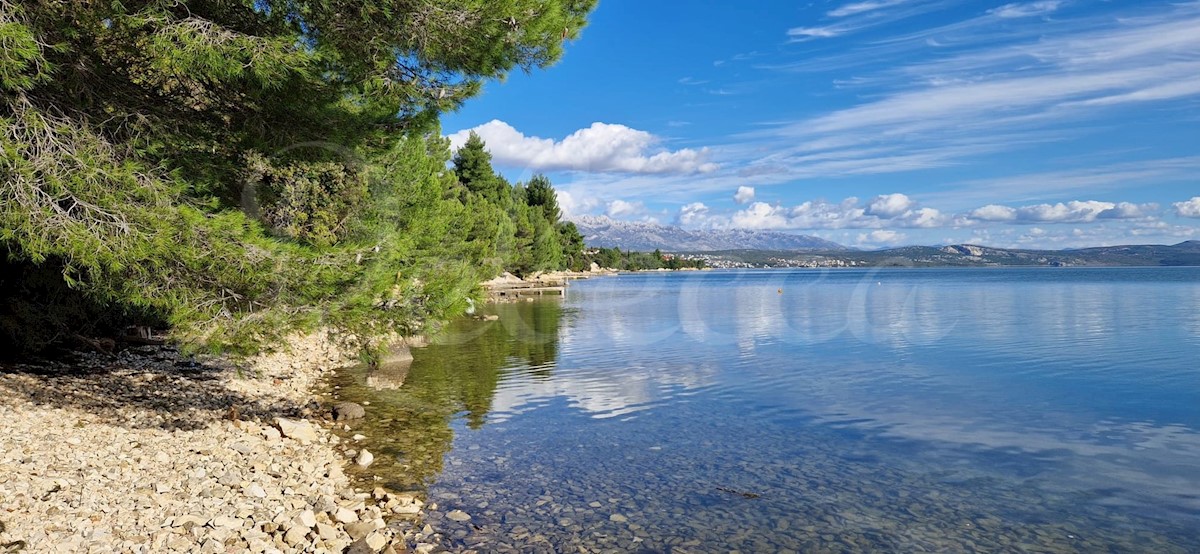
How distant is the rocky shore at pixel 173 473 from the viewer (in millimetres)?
7301

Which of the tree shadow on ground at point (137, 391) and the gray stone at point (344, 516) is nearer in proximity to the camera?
the gray stone at point (344, 516)

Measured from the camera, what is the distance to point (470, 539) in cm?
883

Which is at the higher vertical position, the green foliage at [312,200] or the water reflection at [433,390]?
the green foliage at [312,200]

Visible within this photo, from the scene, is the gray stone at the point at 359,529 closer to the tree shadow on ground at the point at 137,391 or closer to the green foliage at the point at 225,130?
the green foliage at the point at 225,130

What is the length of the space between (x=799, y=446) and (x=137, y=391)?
13.2m

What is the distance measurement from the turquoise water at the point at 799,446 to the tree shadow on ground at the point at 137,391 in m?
2.69

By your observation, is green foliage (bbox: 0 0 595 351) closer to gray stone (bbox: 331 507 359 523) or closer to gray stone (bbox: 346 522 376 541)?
gray stone (bbox: 331 507 359 523)

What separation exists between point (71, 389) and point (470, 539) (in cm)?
958

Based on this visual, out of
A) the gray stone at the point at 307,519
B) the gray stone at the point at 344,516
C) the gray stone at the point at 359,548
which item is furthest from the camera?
the gray stone at the point at 344,516

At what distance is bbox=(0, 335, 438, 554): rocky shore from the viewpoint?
24.0ft

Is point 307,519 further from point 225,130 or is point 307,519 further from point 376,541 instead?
point 225,130

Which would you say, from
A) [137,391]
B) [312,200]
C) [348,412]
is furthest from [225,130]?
[312,200]

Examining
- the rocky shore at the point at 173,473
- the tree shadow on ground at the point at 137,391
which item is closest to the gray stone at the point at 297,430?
the rocky shore at the point at 173,473

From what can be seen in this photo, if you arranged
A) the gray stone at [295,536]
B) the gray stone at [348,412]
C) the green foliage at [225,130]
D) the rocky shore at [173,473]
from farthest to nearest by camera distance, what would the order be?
1. the gray stone at [348,412]
2. the green foliage at [225,130]
3. the gray stone at [295,536]
4. the rocky shore at [173,473]
